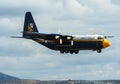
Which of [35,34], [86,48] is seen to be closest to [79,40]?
[86,48]

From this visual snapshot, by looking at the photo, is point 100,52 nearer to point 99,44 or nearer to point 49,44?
point 99,44

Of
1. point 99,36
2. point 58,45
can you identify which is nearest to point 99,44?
point 99,36

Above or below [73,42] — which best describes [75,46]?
below

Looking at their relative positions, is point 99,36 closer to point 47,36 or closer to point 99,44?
point 99,44

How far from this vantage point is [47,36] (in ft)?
652

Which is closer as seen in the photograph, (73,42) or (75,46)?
(75,46)

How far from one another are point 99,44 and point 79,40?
25.4 ft

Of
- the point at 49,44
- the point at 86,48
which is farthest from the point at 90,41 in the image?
the point at 49,44

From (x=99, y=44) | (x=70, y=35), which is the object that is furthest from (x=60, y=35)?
(x=99, y=44)

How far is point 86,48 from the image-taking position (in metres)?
190

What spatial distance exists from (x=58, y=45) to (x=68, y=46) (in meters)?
4.24

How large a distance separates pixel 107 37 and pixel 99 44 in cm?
677

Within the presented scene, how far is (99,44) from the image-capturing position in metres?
191

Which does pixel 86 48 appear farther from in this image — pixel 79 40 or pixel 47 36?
pixel 47 36
